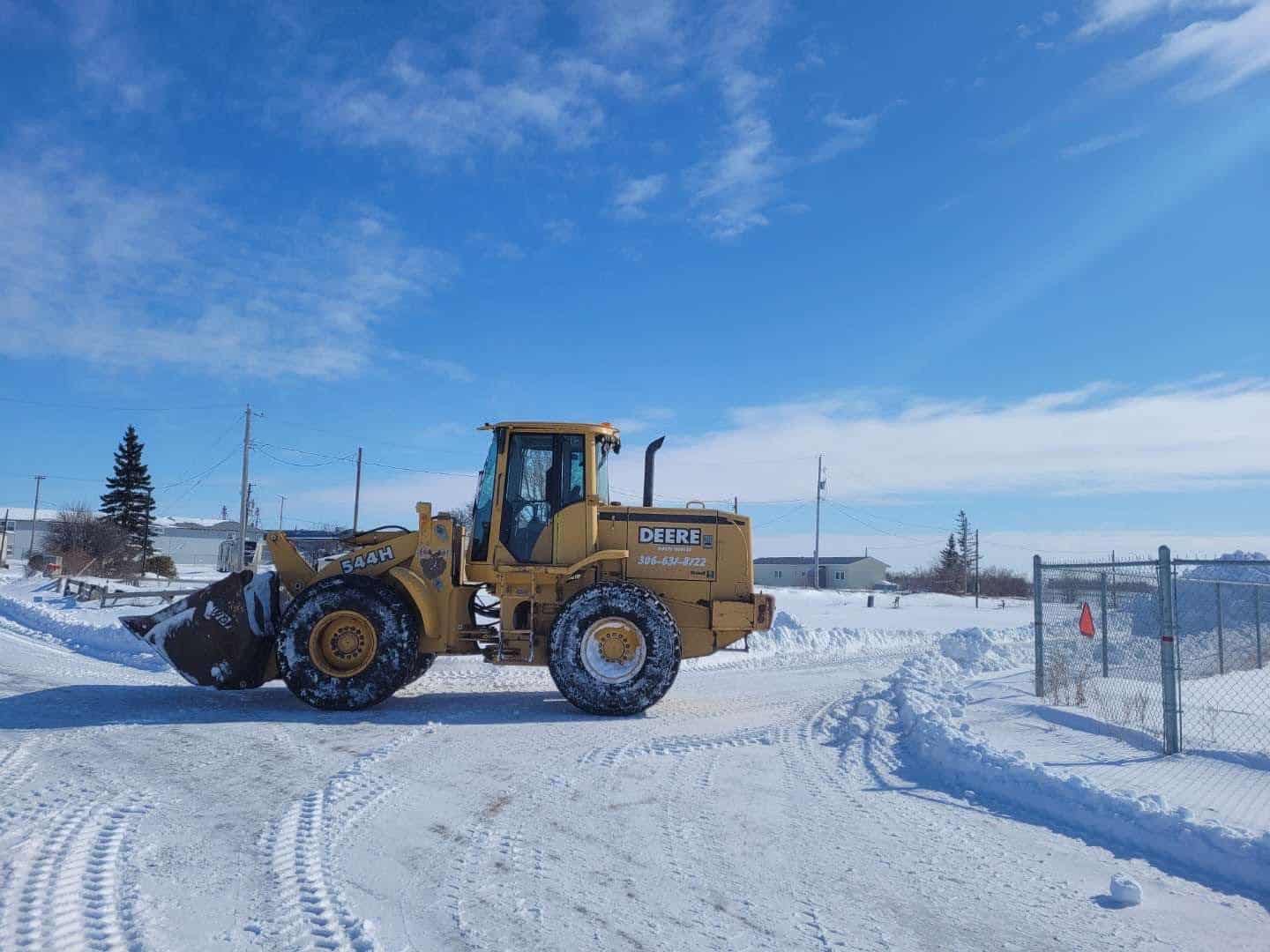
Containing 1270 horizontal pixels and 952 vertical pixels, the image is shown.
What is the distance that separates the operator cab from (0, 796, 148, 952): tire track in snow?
16.4ft

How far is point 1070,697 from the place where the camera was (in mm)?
10148

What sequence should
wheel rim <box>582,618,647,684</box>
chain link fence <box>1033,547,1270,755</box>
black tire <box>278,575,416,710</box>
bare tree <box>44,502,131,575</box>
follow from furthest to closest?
bare tree <box>44,502,131,575</box> < wheel rim <box>582,618,647,684</box> < black tire <box>278,575,416,710</box> < chain link fence <box>1033,547,1270,755</box>

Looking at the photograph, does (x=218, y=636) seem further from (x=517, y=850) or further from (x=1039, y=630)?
(x=1039, y=630)

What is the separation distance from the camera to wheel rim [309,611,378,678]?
378 inches

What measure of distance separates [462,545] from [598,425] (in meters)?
2.00

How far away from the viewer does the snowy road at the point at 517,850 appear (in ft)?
13.2

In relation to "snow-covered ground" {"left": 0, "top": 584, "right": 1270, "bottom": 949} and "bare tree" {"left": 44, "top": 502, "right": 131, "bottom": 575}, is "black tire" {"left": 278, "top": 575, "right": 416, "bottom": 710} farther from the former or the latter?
"bare tree" {"left": 44, "top": 502, "right": 131, "bottom": 575}

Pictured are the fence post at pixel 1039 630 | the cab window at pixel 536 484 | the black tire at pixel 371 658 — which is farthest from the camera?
the fence post at pixel 1039 630

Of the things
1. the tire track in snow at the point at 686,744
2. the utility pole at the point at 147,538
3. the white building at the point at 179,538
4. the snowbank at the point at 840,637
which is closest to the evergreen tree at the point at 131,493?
the utility pole at the point at 147,538

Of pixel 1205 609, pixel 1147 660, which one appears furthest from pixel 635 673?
pixel 1205 609

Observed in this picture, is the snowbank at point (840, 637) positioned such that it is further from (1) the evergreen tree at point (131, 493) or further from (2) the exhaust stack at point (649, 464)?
(1) the evergreen tree at point (131, 493)

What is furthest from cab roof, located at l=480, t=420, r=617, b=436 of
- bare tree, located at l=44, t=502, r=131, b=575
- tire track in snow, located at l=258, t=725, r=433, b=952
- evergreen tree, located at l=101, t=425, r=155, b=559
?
evergreen tree, located at l=101, t=425, r=155, b=559

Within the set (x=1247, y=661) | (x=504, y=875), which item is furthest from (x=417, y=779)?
(x=1247, y=661)

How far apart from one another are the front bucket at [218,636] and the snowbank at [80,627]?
4.07 m
